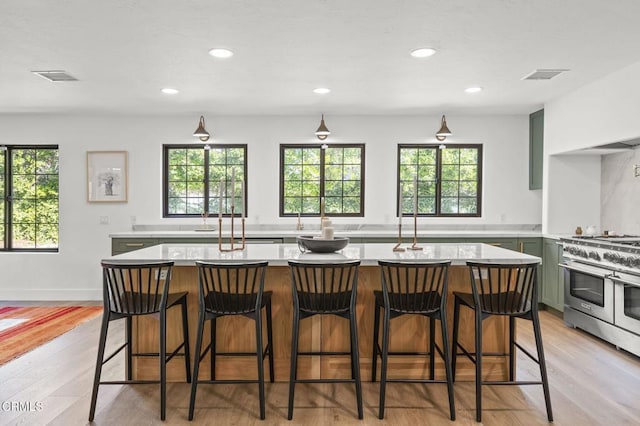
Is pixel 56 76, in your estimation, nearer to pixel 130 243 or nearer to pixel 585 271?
pixel 130 243

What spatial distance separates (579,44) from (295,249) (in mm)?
2639

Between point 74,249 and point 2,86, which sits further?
point 74,249

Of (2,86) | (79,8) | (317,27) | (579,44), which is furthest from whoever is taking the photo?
(2,86)

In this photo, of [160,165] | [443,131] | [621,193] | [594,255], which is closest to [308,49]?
[443,131]

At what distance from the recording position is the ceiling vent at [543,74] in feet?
12.7

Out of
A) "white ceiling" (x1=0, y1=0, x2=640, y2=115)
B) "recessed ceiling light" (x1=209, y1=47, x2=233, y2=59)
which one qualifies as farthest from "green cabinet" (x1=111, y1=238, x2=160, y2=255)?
"recessed ceiling light" (x1=209, y1=47, x2=233, y2=59)

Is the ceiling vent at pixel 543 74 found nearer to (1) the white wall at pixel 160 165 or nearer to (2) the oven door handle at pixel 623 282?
(1) the white wall at pixel 160 165

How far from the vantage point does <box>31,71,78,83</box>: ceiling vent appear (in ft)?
13.0

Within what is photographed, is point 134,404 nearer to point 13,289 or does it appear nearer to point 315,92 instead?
point 315,92

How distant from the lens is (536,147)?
5547 mm

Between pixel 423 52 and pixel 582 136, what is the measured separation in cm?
219

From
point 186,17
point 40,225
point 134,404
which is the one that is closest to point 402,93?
point 186,17

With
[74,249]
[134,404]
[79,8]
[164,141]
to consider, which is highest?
[79,8]

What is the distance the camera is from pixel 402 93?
15.3 ft
